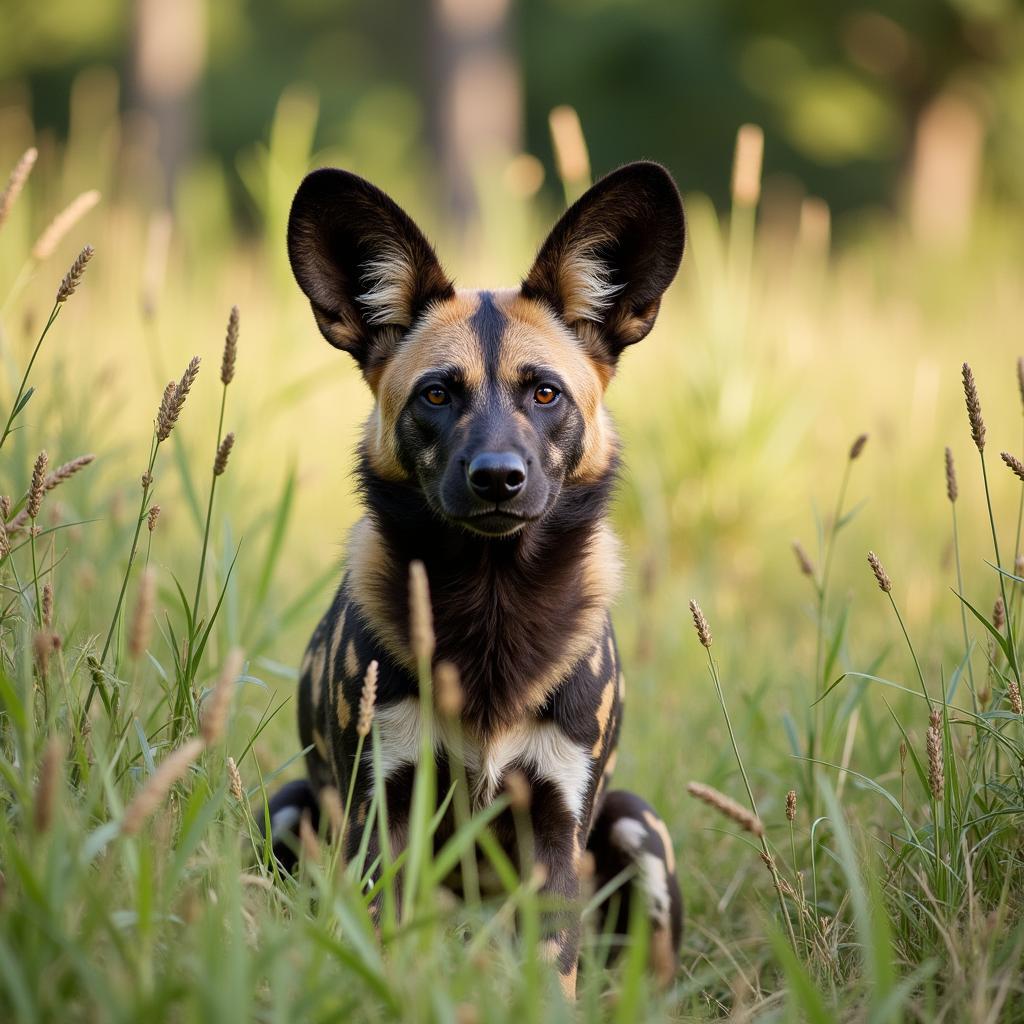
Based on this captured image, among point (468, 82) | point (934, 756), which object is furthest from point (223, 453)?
point (468, 82)

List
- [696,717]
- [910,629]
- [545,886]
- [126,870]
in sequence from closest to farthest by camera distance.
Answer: [126,870]
[545,886]
[696,717]
[910,629]

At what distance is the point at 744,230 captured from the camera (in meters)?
5.52

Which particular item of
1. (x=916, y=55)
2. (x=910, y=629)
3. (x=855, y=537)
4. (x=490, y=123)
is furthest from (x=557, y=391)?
(x=916, y=55)

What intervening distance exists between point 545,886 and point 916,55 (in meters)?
17.6

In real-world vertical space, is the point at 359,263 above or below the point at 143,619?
above

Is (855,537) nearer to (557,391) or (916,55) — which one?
(557,391)

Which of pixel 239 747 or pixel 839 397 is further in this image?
pixel 839 397

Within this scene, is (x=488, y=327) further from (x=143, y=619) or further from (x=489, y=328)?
(x=143, y=619)

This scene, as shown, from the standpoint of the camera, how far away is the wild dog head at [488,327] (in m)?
2.60

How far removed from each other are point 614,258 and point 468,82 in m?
9.59

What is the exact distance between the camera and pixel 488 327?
277cm

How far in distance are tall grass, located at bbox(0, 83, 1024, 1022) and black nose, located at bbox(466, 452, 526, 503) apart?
48cm

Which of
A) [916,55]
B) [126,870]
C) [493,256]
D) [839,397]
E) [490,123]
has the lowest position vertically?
[126,870]

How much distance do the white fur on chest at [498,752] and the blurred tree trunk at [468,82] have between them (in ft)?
31.4
